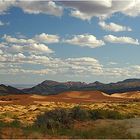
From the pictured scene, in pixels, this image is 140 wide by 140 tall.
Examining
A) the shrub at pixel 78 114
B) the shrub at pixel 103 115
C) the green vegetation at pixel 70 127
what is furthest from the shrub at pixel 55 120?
the shrub at pixel 103 115

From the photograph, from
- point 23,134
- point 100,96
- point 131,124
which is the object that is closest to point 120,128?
point 131,124

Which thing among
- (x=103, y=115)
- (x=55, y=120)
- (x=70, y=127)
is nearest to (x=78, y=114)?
(x=103, y=115)

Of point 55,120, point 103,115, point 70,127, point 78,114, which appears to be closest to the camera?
point 70,127

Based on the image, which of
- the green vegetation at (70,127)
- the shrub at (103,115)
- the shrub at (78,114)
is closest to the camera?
the green vegetation at (70,127)

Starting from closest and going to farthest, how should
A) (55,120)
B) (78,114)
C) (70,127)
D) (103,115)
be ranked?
(70,127) < (55,120) < (78,114) < (103,115)

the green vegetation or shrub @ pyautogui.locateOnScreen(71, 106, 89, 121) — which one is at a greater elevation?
shrub @ pyautogui.locateOnScreen(71, 106, 89, 121)

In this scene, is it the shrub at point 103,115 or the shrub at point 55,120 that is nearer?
the shrub at point 55,120

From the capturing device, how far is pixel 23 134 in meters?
20.3

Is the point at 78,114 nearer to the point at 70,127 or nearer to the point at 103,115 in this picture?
the point at 103,115

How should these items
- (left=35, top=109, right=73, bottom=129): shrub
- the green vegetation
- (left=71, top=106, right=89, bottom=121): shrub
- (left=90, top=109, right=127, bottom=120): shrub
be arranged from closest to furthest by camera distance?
the green vegetation
(left=35, top=109, right=73, bottom=129): shrub
(left=71, top=106, right=89, bottom=121): shrub
(left=90, top=109, right=127, bottom=120): shrub

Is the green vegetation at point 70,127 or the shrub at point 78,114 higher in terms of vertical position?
the shrub at point 78,114

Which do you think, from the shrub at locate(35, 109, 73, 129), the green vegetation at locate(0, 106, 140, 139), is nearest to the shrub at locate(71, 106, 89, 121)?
the green vegetation at locate(0, 106, 140, 139)

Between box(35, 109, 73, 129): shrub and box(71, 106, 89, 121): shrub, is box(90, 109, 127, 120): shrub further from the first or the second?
box(35, 109, 73, 129): shrub

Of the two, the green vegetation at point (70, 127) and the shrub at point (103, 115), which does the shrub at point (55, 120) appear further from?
the shrub at point (103, 115)
